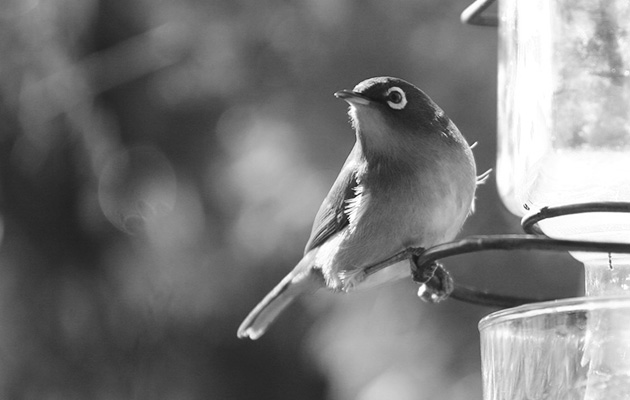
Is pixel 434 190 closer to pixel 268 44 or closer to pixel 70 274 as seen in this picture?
pixel 268 44

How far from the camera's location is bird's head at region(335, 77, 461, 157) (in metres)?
3.52

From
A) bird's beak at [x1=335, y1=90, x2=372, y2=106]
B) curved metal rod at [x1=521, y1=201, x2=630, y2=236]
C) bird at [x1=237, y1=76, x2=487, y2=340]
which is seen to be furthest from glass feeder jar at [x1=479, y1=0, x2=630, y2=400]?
bird's beak at [x1=335, y1=90, x2=372, y2=106]

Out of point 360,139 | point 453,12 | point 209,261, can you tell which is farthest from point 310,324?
point 360,139

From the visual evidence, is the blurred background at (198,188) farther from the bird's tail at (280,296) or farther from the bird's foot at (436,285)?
the bird's foot at (436,285)

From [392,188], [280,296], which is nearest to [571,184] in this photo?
[392,188]

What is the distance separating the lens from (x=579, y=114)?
2605 mm

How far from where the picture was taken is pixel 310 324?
8047 millimetres

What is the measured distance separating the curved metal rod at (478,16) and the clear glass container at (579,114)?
0.33 metres

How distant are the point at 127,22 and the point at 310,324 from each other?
306 cm

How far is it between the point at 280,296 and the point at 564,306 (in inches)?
78.9

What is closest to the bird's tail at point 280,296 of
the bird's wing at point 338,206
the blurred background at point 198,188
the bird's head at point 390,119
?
the bird's wing at point 338,206

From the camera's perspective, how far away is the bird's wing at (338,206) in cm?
372

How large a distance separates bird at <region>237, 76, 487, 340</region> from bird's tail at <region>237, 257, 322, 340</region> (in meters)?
0.16

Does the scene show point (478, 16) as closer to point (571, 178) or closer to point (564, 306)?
point (571, 178)
